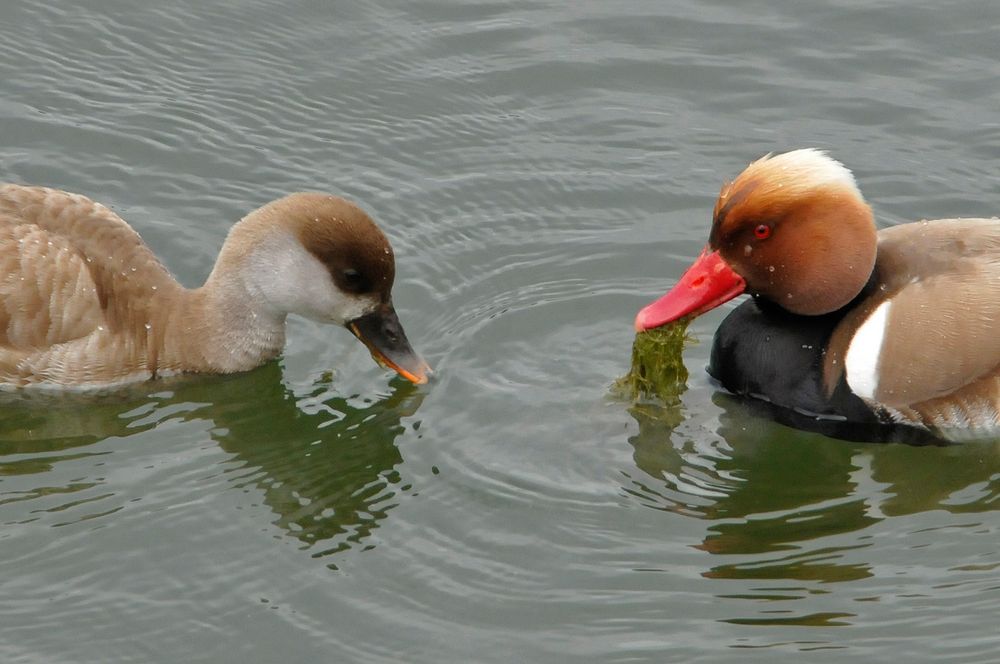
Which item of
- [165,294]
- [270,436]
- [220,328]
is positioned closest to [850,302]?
[270,436]

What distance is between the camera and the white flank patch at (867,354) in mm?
8156

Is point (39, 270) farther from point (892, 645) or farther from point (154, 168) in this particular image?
point (892, 645)

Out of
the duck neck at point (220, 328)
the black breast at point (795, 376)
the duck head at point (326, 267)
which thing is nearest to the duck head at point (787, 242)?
the black breast at point (795, 376)

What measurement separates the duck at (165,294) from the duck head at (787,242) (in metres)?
1.46

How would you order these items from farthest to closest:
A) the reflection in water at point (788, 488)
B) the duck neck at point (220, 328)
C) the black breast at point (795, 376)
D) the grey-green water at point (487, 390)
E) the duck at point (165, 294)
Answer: the duck neck at point (220, 328) < the duck at point (165, 294) < the black breast at point (795, 376) < the reflection in water at point (788, 488) < the grey-green water at point (487, 390)

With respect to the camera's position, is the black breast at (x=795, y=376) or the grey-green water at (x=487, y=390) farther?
the black breast at (x=795, y=376)

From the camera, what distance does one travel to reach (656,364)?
852cm

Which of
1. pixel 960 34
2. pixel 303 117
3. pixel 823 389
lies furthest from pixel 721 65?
pixel 823 389

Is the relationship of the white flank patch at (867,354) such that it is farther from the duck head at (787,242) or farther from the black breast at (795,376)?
the duck head at (787,242)

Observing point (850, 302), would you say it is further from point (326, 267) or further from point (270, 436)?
point (270, 436)

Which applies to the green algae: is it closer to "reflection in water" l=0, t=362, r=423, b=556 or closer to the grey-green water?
the grey-green water

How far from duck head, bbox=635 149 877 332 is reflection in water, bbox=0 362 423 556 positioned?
4.89 ft

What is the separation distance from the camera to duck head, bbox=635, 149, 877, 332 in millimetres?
8094

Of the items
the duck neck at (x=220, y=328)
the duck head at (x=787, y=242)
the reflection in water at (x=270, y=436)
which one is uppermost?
the duck head at (x=787, y=242)
